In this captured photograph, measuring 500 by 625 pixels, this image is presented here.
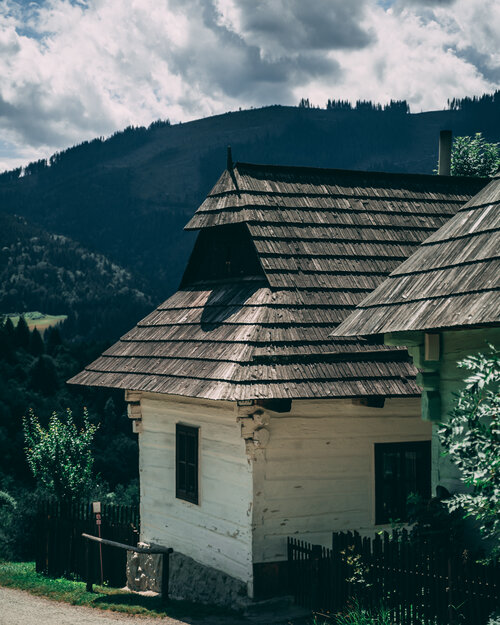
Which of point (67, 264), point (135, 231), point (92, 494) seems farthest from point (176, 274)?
point (92, 494)

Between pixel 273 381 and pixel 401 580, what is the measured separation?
284 centimetres

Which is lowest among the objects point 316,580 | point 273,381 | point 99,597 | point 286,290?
point 99,597

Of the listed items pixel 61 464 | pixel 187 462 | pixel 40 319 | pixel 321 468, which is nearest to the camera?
pixel 321 468

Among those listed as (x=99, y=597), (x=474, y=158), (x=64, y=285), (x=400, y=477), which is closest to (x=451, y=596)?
(x=400, y=477)

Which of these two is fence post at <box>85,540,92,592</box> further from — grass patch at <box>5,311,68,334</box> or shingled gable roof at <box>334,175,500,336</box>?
grass patch at <box>5,311,68,334</box>

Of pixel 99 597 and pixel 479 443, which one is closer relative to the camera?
pixel 479 443

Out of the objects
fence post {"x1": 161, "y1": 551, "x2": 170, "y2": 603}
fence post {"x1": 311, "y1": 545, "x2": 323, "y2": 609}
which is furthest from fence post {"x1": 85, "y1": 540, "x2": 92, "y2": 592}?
fence post {"x1": 311, "y1": 545, "x2": 323, "y2": 609}

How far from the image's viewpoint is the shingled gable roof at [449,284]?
7398 millimetres

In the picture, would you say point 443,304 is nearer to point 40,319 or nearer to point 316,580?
point 316,580

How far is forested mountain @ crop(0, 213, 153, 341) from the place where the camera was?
77938 mm

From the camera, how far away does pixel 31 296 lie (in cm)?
8006

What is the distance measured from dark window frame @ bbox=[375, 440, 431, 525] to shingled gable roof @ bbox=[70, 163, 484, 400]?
114cm

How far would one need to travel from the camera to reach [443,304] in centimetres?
780

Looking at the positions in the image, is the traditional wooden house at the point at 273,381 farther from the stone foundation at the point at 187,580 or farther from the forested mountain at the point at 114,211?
the forested mountain at the point at 114,211
